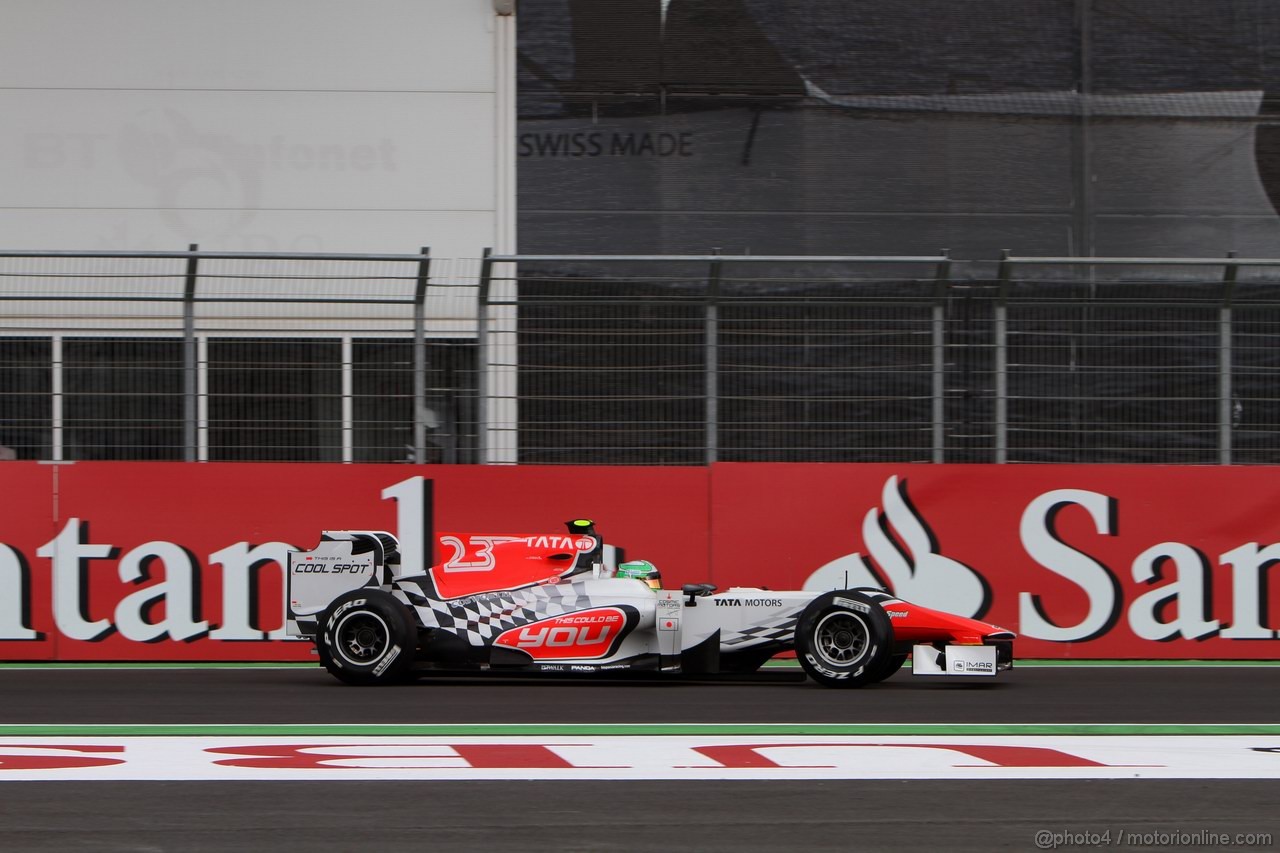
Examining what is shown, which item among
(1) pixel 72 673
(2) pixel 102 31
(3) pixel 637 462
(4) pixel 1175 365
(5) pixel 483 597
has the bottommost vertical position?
(1) pixel 72 673

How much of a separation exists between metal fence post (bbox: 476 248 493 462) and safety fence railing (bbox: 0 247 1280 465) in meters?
0.02

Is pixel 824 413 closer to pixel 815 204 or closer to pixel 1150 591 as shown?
pixel 1150 591

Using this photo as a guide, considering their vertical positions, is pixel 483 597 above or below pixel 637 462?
below

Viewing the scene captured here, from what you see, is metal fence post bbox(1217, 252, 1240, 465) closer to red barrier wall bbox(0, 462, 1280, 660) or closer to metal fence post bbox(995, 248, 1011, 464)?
red barrier wall bbox(0, 462, 1280, 660)

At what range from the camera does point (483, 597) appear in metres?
9.82

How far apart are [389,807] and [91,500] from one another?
7.39m

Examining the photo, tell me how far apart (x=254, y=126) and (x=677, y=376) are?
615cm

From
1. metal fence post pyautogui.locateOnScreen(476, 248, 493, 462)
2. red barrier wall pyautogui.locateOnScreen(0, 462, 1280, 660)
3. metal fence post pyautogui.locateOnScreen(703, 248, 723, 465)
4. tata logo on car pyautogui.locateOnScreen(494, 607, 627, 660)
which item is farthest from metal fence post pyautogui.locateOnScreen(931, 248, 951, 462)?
tata logo on car pyautogui.locateOnScreen(494, 607, 627, 660)

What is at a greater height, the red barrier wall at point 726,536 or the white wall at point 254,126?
the white wall at point 254,126

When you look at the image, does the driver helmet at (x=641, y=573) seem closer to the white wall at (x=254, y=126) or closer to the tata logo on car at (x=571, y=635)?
the tata logo on car at (x=571, y=635)

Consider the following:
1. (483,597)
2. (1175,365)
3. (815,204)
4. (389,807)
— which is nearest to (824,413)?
(1175,365)

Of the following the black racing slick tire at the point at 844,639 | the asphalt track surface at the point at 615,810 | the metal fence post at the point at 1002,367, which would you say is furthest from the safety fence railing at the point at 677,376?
the asphalt track surface at the point at 615,810

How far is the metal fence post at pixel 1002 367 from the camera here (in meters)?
12.1

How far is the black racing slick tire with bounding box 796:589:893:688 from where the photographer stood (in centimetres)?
940
